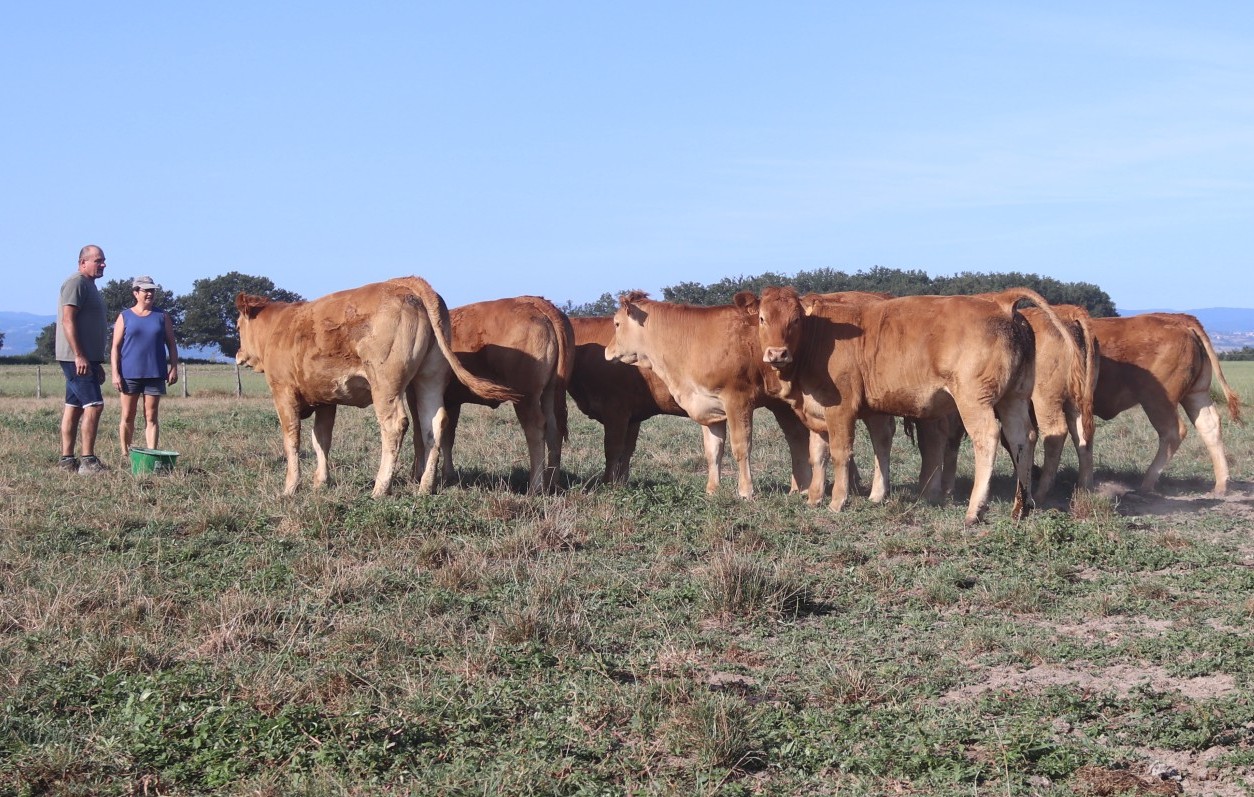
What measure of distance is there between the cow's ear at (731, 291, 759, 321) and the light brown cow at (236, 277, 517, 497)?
91.4 inches

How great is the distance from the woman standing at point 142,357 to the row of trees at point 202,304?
56.6m

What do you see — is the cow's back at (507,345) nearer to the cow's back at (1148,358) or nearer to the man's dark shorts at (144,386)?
the man's dark shorts at (144,386)

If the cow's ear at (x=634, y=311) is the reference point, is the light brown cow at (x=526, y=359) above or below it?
below

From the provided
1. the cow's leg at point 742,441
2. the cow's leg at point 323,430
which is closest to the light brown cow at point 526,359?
the cow's leg at point 323,430

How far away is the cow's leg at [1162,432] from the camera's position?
41.2 ft

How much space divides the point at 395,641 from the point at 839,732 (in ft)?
7.77

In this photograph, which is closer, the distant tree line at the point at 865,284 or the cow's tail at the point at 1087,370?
the cow's tail at the point at 1087,370

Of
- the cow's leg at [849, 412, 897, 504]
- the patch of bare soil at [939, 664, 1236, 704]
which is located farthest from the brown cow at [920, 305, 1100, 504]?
the patch of bare soil at [939, 664, 1236, 704]

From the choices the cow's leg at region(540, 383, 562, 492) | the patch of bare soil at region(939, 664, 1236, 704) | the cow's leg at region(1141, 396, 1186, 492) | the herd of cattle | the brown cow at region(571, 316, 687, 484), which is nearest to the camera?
the patch of bare soil at region(939, 664, 1236, 704)

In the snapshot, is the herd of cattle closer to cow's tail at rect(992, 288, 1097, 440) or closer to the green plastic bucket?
cow's tail at rect(992, 288, 1097, 440)

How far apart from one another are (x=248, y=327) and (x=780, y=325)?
5.30 m

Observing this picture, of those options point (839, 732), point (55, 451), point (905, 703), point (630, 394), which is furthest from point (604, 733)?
point (55, 451)

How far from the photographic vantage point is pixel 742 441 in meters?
11.7

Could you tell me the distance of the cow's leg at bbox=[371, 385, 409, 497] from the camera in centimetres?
1062
